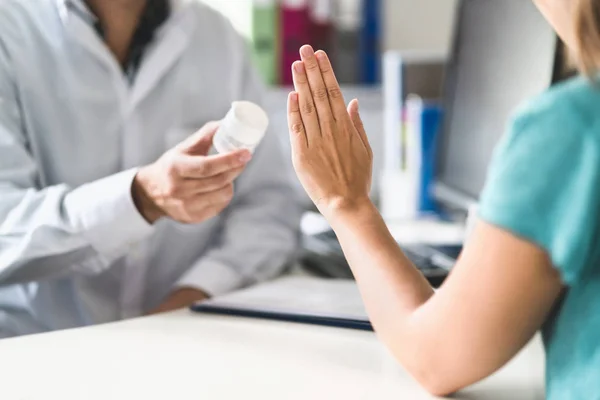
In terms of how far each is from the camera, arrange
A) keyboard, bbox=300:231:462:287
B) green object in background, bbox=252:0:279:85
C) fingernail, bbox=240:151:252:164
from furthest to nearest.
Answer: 1. green object in background, bbox=252:0:279:85
2. keyboard, bbox=300:231:462:287
3. fingernail, bbox=240:151:252:164

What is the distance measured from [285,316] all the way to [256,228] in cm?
32

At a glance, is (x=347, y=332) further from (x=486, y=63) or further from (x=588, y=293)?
(x=486, y=63)

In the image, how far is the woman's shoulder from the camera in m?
0.46

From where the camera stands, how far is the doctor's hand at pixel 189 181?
80 centimetres

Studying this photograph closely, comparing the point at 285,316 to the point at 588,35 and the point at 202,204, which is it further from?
the point at 588,35

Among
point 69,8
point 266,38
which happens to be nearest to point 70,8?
point 69,8

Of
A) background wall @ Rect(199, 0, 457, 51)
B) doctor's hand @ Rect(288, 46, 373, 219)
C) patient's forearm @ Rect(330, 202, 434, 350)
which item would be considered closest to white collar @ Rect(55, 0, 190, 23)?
doctor's hand @ Rect(288, 46, 373, 219)

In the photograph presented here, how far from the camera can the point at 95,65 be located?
105cm

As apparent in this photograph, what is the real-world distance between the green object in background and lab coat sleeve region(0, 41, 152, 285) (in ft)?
3.41

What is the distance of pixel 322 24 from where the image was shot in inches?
74.9

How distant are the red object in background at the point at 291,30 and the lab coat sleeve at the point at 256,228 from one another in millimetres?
691

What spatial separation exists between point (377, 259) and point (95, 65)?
2.09 ft

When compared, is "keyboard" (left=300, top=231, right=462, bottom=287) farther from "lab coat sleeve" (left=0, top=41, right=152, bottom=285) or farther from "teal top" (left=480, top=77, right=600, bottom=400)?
"teal top" (left=480, top=77, right=600, bottom=400)

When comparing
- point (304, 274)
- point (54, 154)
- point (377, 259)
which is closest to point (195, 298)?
point (304, 274)
